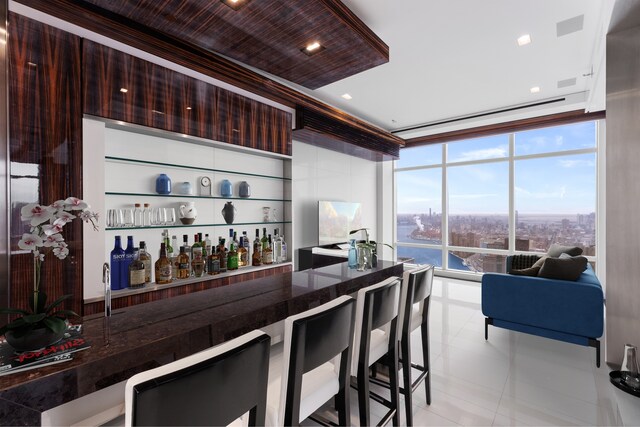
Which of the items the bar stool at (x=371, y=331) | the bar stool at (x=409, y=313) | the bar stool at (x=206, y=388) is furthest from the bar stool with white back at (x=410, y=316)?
the bar stool at (x=206, y=388)

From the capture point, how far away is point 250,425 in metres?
0.97

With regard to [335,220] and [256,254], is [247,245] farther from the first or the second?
[335,220]

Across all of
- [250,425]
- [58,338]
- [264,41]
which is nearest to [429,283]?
[250,425]

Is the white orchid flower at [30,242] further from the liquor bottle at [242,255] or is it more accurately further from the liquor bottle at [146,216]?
the liquor bottle at [242,255]

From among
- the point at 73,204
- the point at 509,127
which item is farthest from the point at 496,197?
the point at 73,204

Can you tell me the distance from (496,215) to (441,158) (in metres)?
1.60

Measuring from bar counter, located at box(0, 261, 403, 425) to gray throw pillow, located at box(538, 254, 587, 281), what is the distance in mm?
2391

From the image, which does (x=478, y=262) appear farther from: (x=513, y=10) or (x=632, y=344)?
(x=513, y=10)

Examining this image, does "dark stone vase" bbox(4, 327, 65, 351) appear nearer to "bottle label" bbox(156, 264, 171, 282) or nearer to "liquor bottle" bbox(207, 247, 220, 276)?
"bottle label" bbox(156, 264, 171, 282)

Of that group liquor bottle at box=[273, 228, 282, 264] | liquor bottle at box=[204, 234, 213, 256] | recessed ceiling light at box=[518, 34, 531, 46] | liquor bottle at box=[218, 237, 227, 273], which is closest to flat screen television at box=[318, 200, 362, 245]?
liquor bottle at box=[273, 228, 282, 264]

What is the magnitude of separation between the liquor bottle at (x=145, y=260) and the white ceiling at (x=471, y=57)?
2414 millimetres

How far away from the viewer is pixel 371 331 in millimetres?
1652

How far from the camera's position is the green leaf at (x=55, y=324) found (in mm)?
1005

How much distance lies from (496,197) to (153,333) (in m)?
6.39
